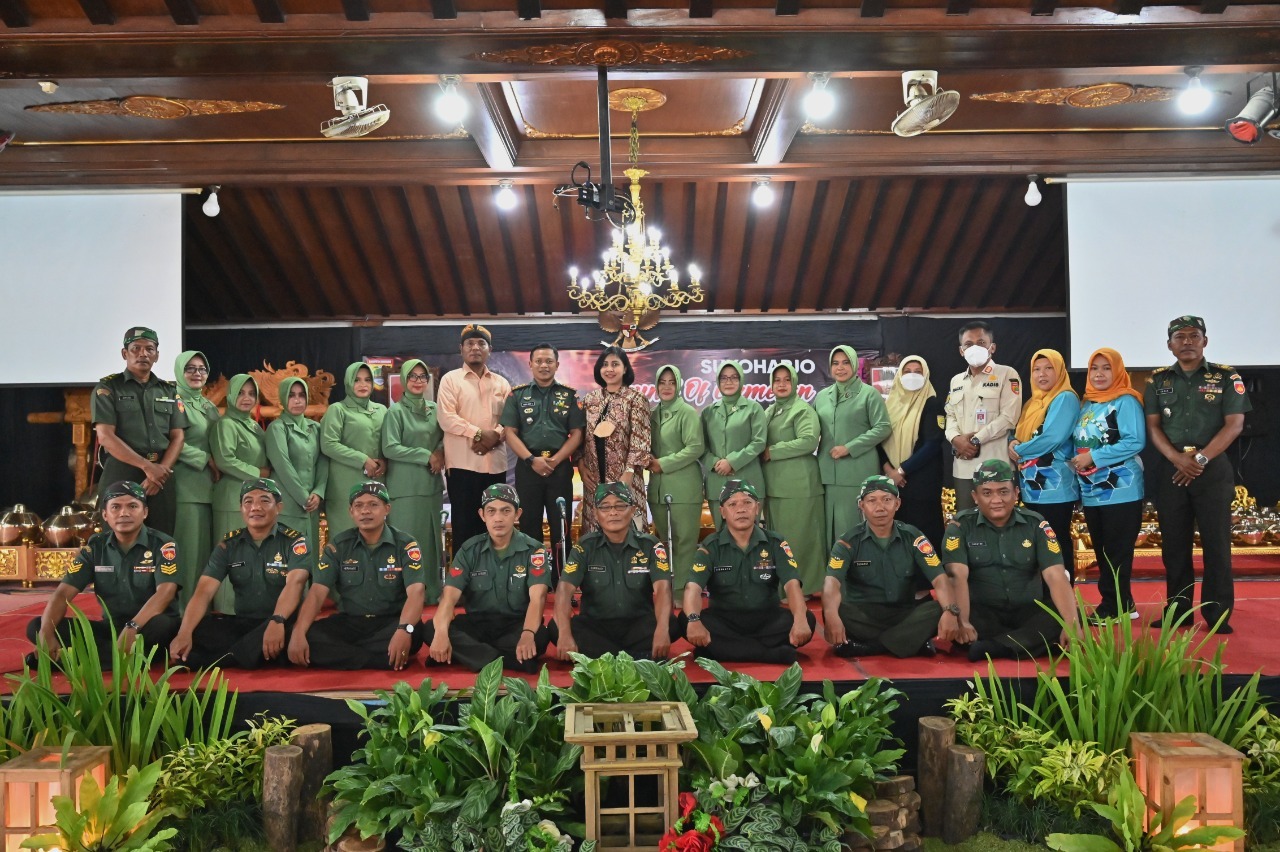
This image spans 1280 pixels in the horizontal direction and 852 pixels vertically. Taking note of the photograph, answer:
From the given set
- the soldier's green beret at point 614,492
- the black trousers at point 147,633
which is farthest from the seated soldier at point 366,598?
the soldier's green beret at point 614,492

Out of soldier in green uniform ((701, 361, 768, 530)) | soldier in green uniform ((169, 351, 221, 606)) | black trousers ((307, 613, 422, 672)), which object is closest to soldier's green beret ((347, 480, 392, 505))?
black trousers ((307, 613, 422, 672))

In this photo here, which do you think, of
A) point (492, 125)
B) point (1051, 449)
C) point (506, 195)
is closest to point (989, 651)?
point (1051, 449)

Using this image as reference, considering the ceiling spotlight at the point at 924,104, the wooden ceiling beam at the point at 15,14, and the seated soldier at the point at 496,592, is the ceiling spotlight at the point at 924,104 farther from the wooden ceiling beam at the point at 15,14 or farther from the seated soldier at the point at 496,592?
the wooden ceiling beam at the point at 15,14

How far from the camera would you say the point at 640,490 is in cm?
567

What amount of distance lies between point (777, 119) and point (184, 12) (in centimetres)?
398

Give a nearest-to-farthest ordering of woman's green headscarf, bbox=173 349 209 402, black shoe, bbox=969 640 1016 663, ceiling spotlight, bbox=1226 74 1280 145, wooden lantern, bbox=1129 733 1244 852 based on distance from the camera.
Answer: wooden lantern, bbox=1129 733 1244 852
black shoe, bbox=969 640 1016 663
woman's green headscarf, bbox=173 349 209 402
ceiling spotlight, bbox=1226 74 1280 145

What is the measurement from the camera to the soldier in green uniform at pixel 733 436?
5551mm

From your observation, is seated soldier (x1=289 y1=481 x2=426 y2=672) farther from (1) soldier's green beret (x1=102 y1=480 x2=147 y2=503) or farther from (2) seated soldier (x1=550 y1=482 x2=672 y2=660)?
(1) soldier's green beret (x1=102 y1=480 x2=147 y2=503)

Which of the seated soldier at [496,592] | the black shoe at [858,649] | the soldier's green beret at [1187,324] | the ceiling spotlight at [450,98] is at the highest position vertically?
the ceiling spotlight at [450,98]

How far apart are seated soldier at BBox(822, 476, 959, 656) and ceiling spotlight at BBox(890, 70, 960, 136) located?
1.63 m

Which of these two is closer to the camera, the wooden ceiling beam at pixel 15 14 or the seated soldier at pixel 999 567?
the wooden ceiling beam at pixel 15 14

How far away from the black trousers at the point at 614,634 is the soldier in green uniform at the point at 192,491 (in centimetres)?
200

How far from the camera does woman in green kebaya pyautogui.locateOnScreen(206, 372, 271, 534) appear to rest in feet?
17.6

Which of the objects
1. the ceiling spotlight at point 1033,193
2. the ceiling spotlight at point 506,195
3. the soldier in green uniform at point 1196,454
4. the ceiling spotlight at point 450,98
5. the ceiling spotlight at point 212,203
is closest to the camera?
the soldier in green uniform at point 1196,454
